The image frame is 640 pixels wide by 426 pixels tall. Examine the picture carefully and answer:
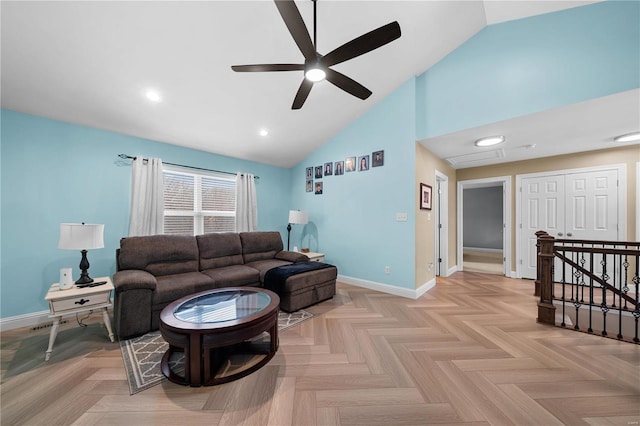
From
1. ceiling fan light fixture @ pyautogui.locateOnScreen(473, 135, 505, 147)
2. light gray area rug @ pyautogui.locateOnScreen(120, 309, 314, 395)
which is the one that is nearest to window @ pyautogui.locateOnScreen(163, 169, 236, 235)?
light gray area rug @ pyautogui.locateOnScreen(120, 309, 314, 395)

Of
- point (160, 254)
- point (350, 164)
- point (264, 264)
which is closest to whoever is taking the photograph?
point (160, 254)

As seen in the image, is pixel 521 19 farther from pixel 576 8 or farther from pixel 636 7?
pixel 636 7

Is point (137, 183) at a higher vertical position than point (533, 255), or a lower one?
higher

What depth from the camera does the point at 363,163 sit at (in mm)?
3998

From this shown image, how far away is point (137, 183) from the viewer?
3.22m

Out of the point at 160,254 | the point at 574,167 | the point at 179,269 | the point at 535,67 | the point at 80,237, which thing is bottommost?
the point at 179,269

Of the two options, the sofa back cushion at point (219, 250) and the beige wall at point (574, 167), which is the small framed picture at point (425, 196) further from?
the sofa back cushion at point (219, 250)

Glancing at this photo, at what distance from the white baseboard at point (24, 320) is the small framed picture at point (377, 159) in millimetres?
4668

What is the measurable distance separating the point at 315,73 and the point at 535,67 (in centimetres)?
252

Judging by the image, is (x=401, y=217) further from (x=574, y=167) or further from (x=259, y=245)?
(x=574, y=167)

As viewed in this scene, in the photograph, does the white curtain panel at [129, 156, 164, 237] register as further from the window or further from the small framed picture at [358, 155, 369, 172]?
the small framed picture at [358, 155, 369, 172]

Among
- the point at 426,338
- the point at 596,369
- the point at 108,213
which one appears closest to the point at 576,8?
the point at 596,369

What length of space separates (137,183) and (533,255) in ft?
22.2

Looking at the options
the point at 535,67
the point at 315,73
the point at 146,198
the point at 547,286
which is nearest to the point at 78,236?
the point at 146,198
